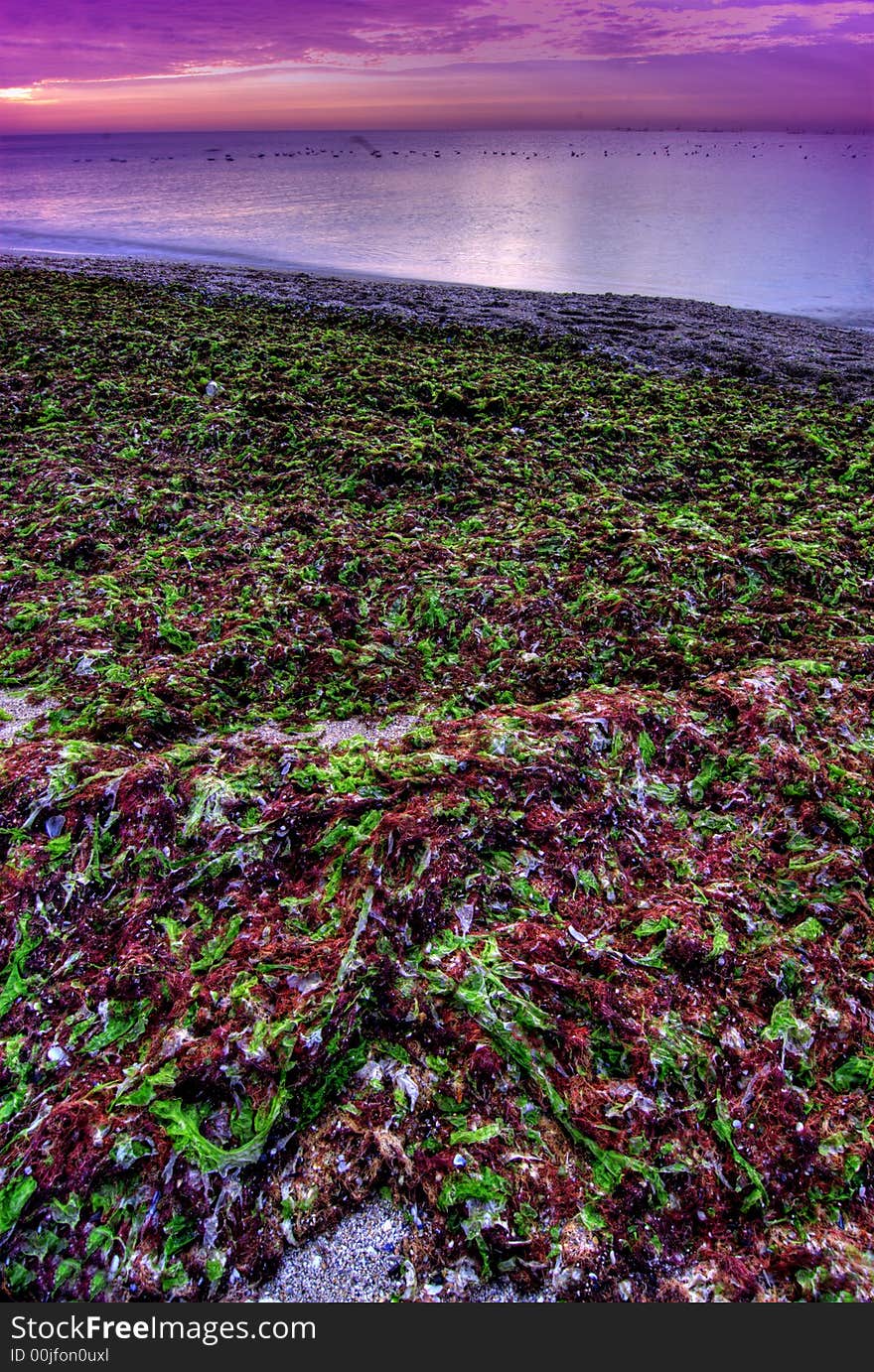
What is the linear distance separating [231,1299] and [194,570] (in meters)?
4.19

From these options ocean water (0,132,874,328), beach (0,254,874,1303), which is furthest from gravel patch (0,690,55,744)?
ocean water (0,132,874,328)

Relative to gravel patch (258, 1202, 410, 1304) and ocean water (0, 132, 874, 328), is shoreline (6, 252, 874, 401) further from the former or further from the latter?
gravel patch (258, 1202, 410, 1304)

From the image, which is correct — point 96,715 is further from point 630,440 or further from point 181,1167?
point 630,440

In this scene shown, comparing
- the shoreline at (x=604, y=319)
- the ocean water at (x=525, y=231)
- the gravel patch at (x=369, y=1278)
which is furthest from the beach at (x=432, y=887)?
the ocean water at (x=525, y=231)

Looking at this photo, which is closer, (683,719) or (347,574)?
(683,719)

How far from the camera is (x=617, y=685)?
13.7ft

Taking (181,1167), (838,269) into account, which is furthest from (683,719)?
(838,269)

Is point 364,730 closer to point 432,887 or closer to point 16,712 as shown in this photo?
point 432,887

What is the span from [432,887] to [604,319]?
1236 cm

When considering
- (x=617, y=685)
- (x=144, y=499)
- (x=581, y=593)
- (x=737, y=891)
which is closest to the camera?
(x=737, y=891)

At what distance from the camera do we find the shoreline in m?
9.98

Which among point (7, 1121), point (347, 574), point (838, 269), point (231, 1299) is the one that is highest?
point (838, 269)

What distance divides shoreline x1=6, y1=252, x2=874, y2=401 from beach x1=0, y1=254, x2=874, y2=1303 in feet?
15.2

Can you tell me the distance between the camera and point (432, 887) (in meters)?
2.76
